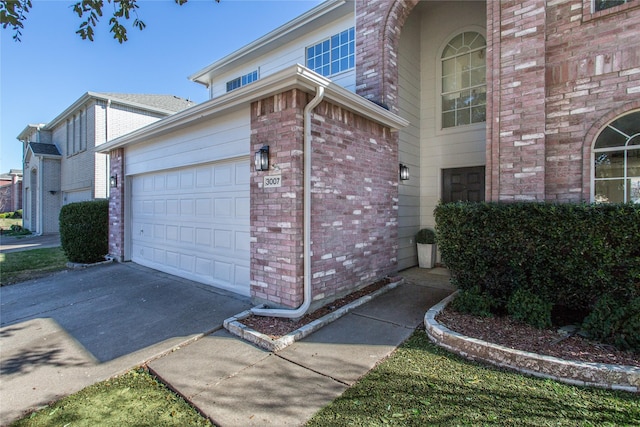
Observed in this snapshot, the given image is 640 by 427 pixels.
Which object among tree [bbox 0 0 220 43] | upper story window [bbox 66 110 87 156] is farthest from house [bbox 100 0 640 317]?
upper story window [bbox 66 110 87 156]

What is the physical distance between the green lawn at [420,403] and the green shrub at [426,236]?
4407 mm

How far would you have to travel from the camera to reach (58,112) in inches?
643

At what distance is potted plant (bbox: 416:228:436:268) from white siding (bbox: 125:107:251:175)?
15.2 ft

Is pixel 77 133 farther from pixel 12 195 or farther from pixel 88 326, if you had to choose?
pixel 12 195

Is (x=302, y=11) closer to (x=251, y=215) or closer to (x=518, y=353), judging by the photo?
(x=251, y=215)

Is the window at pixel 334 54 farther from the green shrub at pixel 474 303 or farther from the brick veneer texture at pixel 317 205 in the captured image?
the green shrub at pixel 474 303

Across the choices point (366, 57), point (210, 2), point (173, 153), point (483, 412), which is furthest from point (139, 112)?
point (483, 412)

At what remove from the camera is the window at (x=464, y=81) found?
674cm

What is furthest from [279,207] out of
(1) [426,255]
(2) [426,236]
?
(1) [426,255]

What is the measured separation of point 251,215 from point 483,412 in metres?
3.59

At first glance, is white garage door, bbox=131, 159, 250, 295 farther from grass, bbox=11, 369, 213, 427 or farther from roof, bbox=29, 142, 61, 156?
roof, bbox=29, 142, 61, 156

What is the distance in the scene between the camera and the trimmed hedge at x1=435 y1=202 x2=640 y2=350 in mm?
3449

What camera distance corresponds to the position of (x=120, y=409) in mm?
2533

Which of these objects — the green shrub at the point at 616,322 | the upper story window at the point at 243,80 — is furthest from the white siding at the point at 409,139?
the upper story window at the point at 243,80
